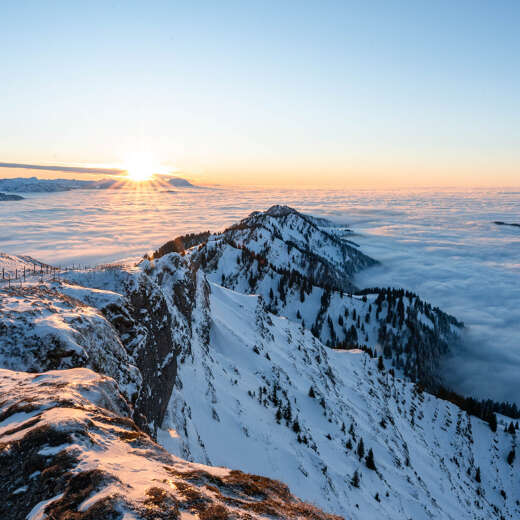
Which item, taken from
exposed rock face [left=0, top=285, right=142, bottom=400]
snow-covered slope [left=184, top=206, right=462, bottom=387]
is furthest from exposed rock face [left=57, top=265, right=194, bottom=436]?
snow-covered slope [left=184, top=206, right=462, bottom=387]

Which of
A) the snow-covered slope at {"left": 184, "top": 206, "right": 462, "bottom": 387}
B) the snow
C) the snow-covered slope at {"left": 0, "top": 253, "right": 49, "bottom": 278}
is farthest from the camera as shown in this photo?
the snow-covered slope at {"left": 184, "top": 206, "right": 462, "bottom": 387}

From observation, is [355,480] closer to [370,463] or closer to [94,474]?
[370,463]

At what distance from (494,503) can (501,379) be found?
460ft

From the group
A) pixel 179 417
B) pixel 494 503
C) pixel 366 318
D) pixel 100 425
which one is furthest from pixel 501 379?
pixel 100 425

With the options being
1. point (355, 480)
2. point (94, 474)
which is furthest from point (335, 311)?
point (94, 474)

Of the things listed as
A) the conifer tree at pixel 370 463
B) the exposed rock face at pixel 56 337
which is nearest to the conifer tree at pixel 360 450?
the conifer tree at pixel 370 463

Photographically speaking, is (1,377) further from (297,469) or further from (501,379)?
(501,379)

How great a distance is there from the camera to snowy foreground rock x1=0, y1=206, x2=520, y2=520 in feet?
17.9

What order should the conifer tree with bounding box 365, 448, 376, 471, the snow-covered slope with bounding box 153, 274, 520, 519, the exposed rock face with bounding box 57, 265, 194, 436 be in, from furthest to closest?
A: the conifer tree with bounding box 365, 448, 376, 471
the snow-covered slope with bounding box 153, 274, 520, 519
the exposed rock face with bounding box 57, 265, 194, 436

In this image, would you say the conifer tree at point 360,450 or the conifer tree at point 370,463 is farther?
the conifer tree at point 360,450

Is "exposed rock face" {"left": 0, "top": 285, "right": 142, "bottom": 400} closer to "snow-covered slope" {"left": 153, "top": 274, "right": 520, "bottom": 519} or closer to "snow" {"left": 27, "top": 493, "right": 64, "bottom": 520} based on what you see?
"snow" {"left": 27, "top": 493, "right": 64, "bottom": 520}

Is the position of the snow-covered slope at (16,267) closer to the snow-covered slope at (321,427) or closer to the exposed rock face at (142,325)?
the exposed rock face at (142,325)

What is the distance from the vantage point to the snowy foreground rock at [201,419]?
546cm

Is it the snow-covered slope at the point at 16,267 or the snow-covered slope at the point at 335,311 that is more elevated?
the snow-covered slope at the point at 16,267
